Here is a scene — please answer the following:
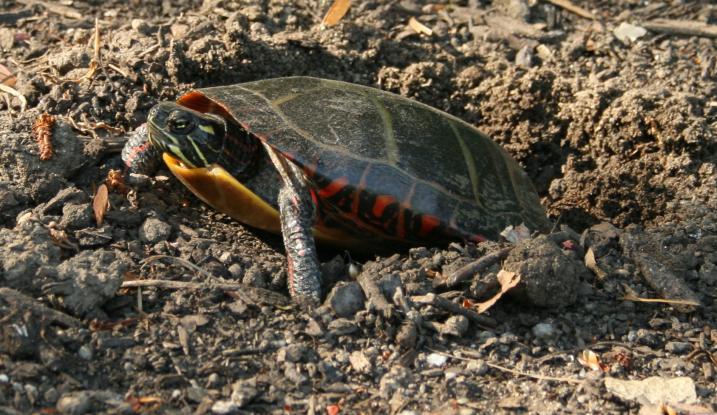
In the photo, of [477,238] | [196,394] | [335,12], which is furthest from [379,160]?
[335,12]

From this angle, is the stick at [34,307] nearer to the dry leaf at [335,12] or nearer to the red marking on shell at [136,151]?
the red marking on shell at [136,151]

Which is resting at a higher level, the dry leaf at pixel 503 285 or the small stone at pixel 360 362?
the dry leaf at pixel 503 285

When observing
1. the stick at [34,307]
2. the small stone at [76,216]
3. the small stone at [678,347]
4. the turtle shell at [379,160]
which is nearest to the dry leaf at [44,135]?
the small stone at [76,216]

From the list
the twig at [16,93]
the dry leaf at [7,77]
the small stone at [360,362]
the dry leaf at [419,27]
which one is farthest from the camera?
the dry leaf at [419,27]

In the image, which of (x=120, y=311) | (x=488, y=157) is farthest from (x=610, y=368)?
(x=120, y=311)

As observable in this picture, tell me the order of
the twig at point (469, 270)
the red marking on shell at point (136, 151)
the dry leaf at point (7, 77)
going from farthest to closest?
the dry leaf at point (7, 77), the red marking on shell at point (136, 151), the twig at point (469, 270)

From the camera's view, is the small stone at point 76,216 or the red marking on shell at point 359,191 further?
the red marking on shell at point 359,191

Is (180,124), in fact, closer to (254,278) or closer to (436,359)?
(254,278)

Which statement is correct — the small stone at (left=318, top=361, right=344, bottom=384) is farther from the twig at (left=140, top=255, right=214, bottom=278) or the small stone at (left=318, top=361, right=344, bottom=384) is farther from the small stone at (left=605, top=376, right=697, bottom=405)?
the small stone at (left=605, top=376, right=697, bottom=405)
